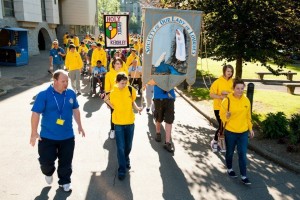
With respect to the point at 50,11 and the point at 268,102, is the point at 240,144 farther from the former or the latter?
the point at 50,11

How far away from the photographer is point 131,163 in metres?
5.94

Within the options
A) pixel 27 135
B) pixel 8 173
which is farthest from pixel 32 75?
pixel 8 173

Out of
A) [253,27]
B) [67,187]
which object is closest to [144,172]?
[67,187]

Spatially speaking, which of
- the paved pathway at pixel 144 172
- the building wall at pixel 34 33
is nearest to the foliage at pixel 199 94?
the paved pathway at pixel 144 172

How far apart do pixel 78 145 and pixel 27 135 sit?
1435 millimetres

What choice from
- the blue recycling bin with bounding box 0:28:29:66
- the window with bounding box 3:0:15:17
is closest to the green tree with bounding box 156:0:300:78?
the blue recycling bin with bounding box 0:28:29:66

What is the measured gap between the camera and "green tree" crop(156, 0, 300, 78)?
8164 mm

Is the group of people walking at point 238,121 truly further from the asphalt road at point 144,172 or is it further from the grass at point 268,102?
the grass at point 268,102

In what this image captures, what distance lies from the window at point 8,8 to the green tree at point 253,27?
1952 centimetres

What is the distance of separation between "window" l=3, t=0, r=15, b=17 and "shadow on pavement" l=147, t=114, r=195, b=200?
21495mm

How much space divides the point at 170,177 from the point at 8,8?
77.3 feet

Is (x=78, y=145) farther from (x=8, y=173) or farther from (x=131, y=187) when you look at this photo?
(x=131, y=187)

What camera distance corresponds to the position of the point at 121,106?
17.2 ft

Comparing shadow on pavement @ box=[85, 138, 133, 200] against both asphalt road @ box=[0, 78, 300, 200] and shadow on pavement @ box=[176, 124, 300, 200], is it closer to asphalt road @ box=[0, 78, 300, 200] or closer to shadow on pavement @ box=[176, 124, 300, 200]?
asphalt road @ box=[0, 78, 300, 200]
